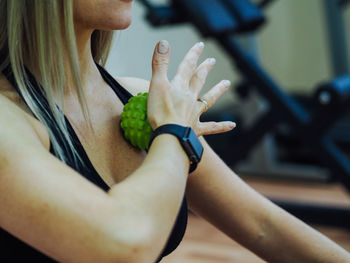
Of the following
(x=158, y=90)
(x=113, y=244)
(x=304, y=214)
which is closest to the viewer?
(x=113, y=244)

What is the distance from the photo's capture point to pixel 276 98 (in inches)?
111

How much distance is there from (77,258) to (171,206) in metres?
0.14

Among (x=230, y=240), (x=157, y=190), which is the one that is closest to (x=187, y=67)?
(x=157, y=190)

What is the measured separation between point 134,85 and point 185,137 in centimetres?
35

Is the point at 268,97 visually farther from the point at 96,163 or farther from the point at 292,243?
the point at 96,163

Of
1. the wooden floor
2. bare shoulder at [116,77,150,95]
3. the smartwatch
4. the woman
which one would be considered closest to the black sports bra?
the woman

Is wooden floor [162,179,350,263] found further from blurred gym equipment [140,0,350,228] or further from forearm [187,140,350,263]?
forearm [187,140,350,263]

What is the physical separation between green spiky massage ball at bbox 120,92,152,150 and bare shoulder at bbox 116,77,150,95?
154mm

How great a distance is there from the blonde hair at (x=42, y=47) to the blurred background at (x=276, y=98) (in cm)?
29

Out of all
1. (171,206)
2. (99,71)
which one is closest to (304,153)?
(99,71)

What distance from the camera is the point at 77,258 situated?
0.68 metres

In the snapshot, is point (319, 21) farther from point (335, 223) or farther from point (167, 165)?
point (167, 165)

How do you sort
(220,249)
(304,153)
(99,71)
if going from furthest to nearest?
(304,153) → (220,249) → (99,71)

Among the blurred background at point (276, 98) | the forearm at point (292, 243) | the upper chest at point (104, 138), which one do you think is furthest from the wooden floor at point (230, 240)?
the upper chest at point (104, 138)
